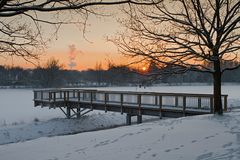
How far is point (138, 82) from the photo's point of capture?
14.9 metres

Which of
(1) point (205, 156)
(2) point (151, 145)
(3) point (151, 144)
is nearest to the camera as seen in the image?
(1) point (205, 156)

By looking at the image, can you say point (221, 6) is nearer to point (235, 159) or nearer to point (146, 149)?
point (146, 149)

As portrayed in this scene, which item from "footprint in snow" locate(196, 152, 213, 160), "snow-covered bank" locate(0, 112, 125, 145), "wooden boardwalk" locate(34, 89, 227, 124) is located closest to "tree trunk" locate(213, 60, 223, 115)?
"wooden boardwalk" locate(34, 89, 227, 124)

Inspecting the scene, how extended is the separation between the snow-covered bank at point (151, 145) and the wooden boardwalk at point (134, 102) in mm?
7372

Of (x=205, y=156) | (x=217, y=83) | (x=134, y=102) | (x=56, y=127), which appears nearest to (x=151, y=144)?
(x=205, y=156)

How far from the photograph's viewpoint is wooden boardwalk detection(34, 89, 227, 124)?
1955cm

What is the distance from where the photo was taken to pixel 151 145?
30.6ft

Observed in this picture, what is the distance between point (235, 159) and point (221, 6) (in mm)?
8616

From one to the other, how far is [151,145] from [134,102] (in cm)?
1481

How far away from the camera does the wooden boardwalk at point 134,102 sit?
19.5 metres

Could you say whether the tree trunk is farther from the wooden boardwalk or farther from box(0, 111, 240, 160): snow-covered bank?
the wooden boardwalk

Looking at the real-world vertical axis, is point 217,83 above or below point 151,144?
above

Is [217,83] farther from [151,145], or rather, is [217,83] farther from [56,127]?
[56,127]

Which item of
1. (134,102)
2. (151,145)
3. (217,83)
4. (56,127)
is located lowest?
(56,127)
